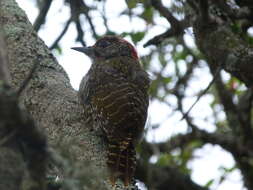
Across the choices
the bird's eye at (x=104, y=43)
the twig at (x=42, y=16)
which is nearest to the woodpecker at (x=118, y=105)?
the bird's eye at (x=104, y=43)

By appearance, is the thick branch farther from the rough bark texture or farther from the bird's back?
the rough bark texture

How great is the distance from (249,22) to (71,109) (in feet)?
4.43

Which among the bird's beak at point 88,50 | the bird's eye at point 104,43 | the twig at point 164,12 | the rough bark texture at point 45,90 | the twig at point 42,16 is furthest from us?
the bird's eye at point 104,43

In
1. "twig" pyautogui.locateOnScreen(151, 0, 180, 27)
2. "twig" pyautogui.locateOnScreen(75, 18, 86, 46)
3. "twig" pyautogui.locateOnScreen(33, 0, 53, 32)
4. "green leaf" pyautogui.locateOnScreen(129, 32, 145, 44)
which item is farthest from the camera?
"twig" pyautogui.locateOnScreen(75, 18, 86, 46)

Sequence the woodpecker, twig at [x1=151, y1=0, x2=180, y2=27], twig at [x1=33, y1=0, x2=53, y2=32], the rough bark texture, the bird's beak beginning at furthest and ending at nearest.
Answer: the bird's beak < twig at [x1=33, y1=0, x2=53, y2=32] < twig at [x1=151, y1=0, x2=180, y2=27] < the woodpecker < the rough bark texture

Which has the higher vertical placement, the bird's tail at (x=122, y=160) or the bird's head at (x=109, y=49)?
the bird's head at (x=109, y=49)

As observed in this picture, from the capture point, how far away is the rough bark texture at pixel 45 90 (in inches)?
138

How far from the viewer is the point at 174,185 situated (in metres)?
6.41

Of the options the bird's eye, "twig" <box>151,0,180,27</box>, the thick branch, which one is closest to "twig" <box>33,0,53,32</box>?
the bird's eye

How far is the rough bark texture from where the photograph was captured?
3.51 m

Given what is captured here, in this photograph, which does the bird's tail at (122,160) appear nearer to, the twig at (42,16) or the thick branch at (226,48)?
the thick branch at (226,48)

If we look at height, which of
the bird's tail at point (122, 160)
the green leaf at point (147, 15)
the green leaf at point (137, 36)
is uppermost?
the green leaf at point (147, 15)

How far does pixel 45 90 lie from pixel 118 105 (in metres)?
0.69

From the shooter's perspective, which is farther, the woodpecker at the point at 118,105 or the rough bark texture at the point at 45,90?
the woodpecker at the point at 118,105
